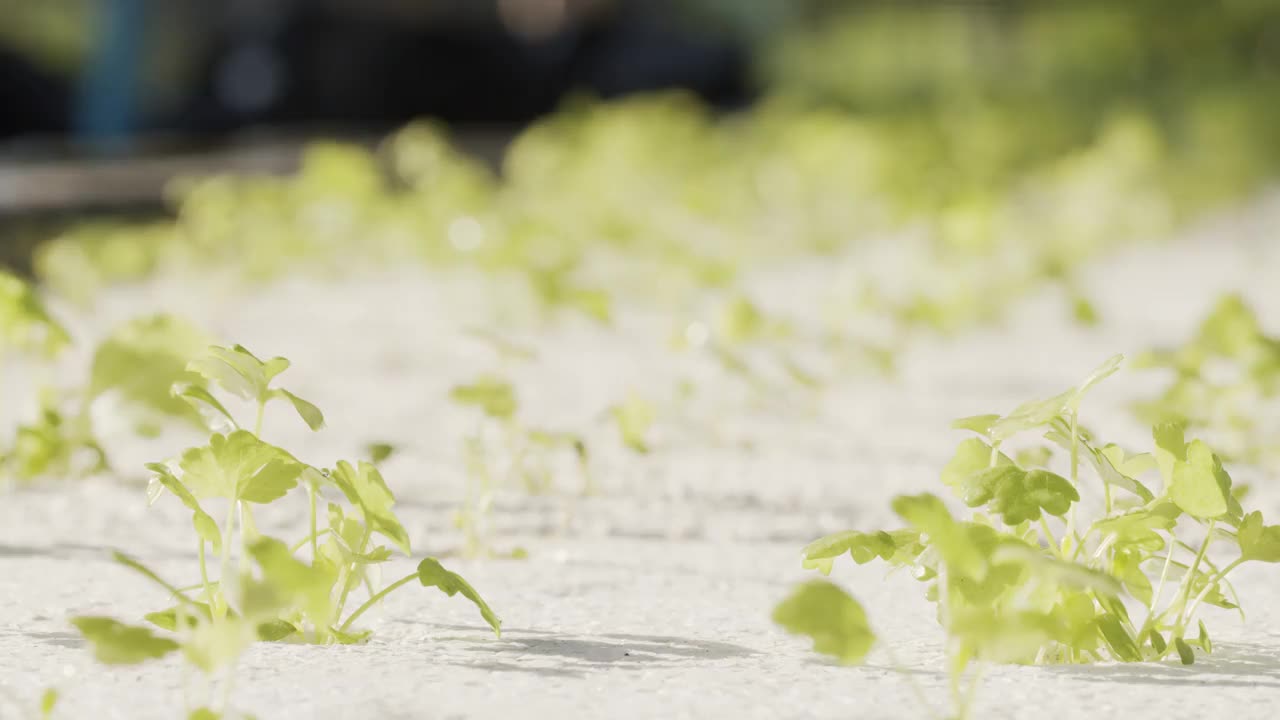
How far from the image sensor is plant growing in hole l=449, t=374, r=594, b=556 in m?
1.63

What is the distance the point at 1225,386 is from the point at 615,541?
81cm

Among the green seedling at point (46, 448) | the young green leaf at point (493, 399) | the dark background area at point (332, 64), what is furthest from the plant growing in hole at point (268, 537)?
the dark background area at point (332, 64)

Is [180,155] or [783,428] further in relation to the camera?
[180,155]

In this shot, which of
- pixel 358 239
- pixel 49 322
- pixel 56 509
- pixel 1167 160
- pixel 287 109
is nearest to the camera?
pixel 49 322

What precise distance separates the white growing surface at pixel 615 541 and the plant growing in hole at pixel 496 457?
0.03 meters

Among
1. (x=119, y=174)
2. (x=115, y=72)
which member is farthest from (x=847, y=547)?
(x=115, y=72)

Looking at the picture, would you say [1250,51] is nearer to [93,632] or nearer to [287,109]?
[287,109]

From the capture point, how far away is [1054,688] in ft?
3.71

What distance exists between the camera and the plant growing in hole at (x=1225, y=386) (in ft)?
6.00

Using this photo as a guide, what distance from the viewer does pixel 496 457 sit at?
2.12 metres

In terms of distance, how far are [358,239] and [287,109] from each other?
4.87 metres

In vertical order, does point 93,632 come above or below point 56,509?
below

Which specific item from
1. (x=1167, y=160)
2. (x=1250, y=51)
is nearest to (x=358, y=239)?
(x=1167, y=160)

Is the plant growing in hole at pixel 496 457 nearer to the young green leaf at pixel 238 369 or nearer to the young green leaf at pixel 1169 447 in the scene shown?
the young green leaf at pixel 238 369
